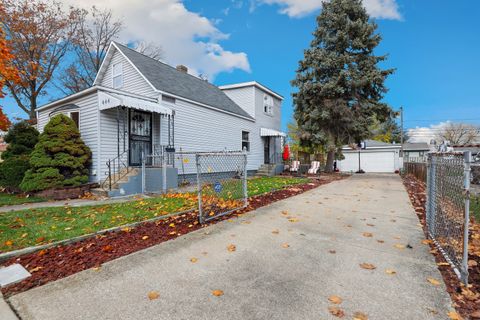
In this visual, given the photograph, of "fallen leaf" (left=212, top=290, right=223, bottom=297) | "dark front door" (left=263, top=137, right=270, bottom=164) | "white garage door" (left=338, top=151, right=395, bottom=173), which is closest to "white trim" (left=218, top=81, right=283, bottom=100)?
"dark front door" (left=263, top=137, right=270, bottom=164)

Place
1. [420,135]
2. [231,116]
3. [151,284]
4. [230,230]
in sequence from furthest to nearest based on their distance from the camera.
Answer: [420,135] → [231,116] → [230,230] → [151,284]

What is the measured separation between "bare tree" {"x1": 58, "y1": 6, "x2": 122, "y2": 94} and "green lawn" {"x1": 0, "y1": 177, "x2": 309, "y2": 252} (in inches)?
827

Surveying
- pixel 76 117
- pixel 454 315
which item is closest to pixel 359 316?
pixel 454 315

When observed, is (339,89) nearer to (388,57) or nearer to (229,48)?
(388,57)

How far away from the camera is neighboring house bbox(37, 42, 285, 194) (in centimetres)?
904

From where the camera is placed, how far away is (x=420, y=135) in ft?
158

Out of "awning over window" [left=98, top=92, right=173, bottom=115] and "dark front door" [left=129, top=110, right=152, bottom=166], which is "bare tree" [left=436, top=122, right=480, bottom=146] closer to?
"dark front door" [left=129, top=110, right=152, bottom=166]

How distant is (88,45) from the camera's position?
22.9m

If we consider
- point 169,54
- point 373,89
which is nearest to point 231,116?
point 373,89

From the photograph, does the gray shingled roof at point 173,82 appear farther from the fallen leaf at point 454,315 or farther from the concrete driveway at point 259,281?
the fallen leaf at point 454,315

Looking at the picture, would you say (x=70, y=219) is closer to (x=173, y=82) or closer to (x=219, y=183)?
(x=219, y=183)

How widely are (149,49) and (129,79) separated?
17.0m

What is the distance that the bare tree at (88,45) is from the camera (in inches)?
875

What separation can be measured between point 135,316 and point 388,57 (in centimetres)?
1963
